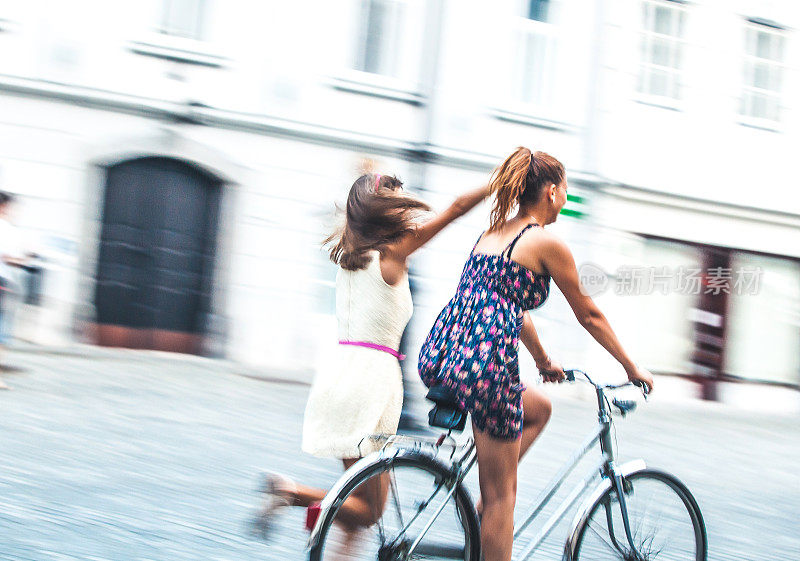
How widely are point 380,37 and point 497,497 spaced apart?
417 inches

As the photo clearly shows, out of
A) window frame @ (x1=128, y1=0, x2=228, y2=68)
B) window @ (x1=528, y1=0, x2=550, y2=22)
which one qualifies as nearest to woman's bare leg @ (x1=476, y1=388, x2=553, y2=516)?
window frame @ (x1=128, y1=0, x2=228, y2=68)

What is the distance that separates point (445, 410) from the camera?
328 cm

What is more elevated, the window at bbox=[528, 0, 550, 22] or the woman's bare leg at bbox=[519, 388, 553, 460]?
the window at bbox=[528, 0, 550, 22]

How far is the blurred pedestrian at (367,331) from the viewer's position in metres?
3.35

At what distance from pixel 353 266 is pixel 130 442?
3.92 m

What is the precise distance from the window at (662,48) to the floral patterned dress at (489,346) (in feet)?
38.4

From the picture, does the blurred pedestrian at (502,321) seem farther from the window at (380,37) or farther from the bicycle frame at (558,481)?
the window at (380,37)

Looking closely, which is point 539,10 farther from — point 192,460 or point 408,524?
point 408,524

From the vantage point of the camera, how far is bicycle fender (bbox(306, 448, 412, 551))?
3.13 metres

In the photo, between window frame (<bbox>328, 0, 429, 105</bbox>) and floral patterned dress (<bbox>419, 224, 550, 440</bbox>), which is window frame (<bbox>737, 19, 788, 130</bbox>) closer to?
window frame (<bbox>328, 0, 429, 105</bbox>)

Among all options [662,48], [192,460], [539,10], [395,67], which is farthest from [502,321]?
[662,48]

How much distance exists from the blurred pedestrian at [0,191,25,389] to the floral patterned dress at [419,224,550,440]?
628cm

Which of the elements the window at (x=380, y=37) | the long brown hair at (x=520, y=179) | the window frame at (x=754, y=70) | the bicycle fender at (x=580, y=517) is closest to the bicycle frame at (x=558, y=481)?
the bicycle fender at (x=580, y=517)

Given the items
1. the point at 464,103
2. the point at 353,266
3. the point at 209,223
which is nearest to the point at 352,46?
the point at 464,103
